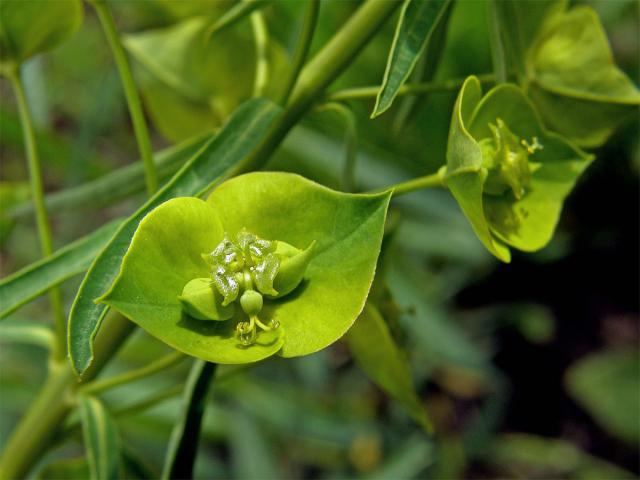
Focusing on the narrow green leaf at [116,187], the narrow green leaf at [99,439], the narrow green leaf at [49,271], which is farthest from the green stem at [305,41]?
the narrow green leaf at [99,439]

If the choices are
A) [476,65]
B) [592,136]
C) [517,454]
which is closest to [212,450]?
[517,454]

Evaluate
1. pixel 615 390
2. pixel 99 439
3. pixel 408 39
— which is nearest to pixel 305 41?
pixel 408 39

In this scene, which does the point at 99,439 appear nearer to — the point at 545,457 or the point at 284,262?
the point at 284,262

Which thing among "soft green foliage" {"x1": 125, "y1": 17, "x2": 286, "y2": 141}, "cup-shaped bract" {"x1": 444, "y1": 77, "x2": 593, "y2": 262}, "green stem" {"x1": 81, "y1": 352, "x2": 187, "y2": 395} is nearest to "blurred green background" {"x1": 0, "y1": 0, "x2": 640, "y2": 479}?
"soft green foliage" {"x1": 125, "y1": 17, "x2": 286, "y2": 141}

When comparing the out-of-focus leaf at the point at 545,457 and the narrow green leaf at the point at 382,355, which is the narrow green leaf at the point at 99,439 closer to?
the narrow green leaf at the point at 382,355

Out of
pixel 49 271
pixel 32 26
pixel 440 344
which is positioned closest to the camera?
pixel 49 271

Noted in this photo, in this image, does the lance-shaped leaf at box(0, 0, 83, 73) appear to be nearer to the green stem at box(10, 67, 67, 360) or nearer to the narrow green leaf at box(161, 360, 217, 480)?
the green stem at box(10, 67, 67, 360)
